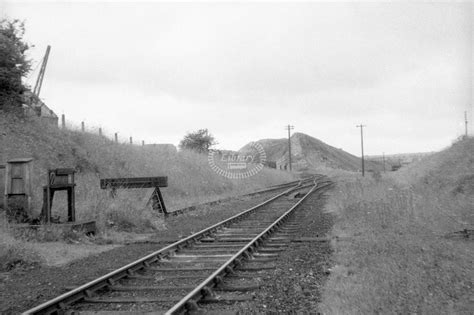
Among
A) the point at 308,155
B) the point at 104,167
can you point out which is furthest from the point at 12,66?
the point at 308,155

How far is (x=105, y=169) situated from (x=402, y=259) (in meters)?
17.4

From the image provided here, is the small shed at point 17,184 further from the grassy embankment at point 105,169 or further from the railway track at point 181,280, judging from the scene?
the railway track at point 181,280

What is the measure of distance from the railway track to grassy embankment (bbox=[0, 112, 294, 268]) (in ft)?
→ 9.28

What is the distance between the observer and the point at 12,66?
790 inches

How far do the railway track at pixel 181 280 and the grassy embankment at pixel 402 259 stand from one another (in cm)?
136

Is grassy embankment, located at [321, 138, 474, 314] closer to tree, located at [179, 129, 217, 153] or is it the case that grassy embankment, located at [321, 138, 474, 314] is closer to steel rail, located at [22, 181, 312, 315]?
steel rail, located at [22, 181, 312, 315]

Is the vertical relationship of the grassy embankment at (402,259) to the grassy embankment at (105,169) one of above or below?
below

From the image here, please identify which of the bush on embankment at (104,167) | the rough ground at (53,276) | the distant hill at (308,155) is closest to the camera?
the rough ground at (53,276)

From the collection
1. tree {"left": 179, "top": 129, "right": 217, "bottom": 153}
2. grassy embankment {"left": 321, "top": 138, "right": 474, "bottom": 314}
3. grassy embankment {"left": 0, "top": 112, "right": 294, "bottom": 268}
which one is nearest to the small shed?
grassy embankment {"left": 0, "top": 112, "right": 294, "bottom": 268}

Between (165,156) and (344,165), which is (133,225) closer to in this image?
(165,156)

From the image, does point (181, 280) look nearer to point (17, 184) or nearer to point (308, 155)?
point (17, 184)

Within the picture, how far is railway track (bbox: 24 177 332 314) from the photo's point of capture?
221 inches

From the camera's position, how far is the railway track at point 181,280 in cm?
561

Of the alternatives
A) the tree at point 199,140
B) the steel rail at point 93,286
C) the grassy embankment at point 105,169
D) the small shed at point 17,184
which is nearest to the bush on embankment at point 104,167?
the grassy embankment at point 105,169
